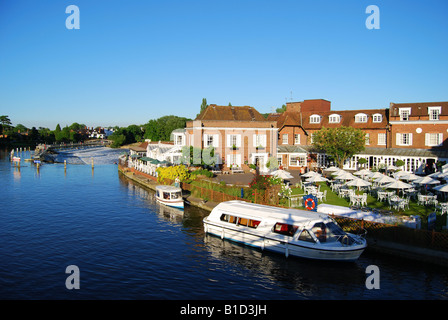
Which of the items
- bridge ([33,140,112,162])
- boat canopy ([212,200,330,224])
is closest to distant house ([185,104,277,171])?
boat canopy ([212,200,330,224])

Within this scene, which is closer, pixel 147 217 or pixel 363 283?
pixel 363 283

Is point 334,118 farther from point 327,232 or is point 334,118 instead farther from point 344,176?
point 327,232

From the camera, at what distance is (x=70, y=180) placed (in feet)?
177

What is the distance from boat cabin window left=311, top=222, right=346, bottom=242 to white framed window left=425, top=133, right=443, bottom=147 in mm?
32120

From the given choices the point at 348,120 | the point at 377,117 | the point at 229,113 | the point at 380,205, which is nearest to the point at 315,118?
the point at 348,120

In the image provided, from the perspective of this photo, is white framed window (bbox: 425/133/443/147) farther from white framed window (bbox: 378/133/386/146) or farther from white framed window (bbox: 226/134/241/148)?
white framed window (bbox: 226/134/241/148)

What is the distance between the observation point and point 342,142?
44719 millimetres

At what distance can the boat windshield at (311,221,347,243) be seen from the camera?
18.7 m

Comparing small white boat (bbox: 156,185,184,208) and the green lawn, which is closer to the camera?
the green lawn
